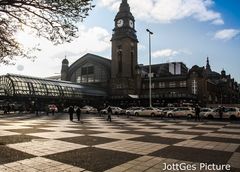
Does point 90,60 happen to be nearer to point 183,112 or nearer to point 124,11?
point 124,11

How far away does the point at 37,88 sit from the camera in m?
72.1

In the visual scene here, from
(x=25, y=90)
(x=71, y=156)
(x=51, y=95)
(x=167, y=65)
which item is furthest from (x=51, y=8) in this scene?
(x=167, y=65)

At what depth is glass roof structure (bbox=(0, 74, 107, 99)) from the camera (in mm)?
66188

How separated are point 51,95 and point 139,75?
34963mm

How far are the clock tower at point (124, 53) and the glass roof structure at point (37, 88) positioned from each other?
36.6 feet

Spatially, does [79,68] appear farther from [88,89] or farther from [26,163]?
[26,163]

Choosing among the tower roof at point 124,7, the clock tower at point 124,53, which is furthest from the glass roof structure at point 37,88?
the tower roof at point 124,7

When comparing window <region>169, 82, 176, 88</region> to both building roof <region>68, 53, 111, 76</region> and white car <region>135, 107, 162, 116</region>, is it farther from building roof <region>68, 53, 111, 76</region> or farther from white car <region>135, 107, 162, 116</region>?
white car <region>135, 107, 162, 116</region>

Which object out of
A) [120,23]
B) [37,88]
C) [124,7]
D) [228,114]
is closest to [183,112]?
[228,114]

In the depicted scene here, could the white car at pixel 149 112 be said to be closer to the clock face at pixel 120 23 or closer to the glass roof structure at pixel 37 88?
the glass roof structure at pixel 37 88

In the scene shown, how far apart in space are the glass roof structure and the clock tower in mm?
11153

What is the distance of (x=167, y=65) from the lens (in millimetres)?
115812

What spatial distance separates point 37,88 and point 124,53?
33794 millimetres

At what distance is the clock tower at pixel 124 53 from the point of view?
9188 centimetres
